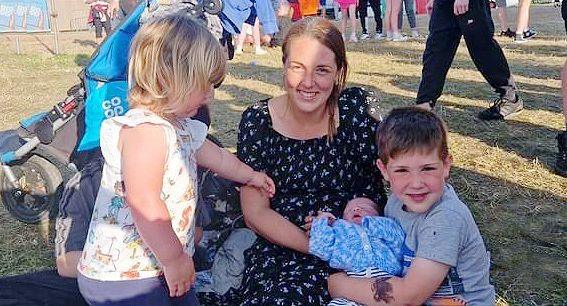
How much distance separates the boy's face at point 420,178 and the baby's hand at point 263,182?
54 cm

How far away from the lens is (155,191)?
1827 millimetres

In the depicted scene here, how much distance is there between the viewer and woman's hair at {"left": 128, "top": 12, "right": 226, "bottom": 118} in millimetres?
1872

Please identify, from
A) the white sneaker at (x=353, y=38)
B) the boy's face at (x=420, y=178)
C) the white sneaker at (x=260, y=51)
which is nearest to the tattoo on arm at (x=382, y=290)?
the boy's face at (x=420, y=178)

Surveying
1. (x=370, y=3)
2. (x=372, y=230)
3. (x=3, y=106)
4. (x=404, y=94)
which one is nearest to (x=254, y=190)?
(x=372, y=230)

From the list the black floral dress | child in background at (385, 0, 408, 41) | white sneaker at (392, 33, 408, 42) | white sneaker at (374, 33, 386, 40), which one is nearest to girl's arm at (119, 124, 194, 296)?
the black floral dress

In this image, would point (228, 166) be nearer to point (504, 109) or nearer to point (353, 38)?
point (504, 109)

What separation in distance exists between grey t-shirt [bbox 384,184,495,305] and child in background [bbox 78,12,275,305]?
74 centimetres

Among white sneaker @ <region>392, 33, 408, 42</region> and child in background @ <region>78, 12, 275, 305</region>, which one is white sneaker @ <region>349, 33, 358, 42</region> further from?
child in background @ <region>78, 12, 275, 305</region>

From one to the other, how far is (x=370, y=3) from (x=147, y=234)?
34.3 feet

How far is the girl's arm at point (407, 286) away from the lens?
6.19ft

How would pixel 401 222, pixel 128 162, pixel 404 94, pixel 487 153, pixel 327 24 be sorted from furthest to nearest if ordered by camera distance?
pixel 404 94 < pixel 487 153 < pixel 327 24 < pixel 401 222 < pixel 128 162

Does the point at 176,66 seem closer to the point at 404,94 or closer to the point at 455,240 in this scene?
the point at 455,240

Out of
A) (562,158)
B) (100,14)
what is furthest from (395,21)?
(562,158)

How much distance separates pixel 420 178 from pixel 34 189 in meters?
2.45
